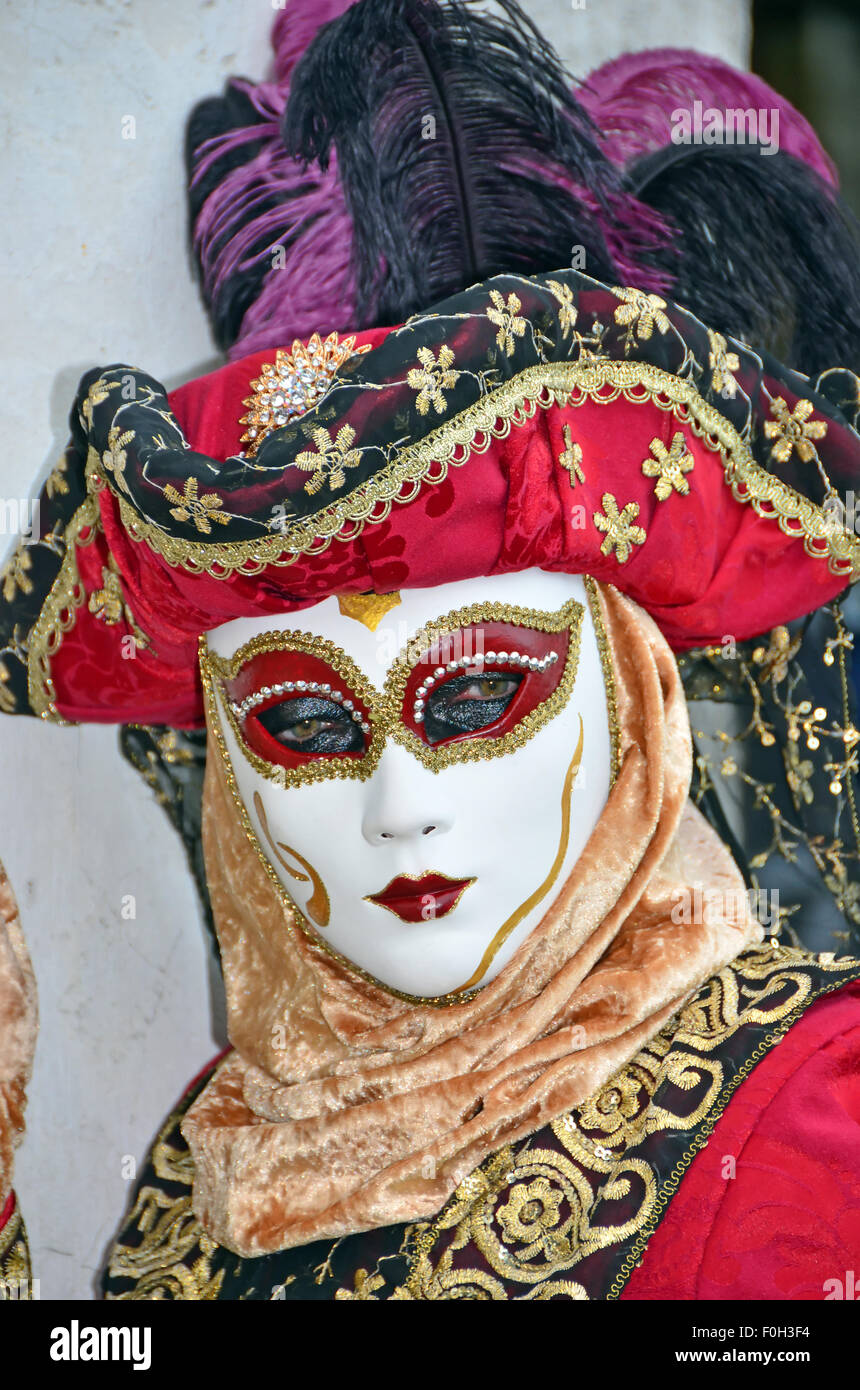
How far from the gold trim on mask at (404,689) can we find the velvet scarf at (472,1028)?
11 centimetres

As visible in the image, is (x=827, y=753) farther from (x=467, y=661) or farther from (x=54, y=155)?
(x=54, y=155)

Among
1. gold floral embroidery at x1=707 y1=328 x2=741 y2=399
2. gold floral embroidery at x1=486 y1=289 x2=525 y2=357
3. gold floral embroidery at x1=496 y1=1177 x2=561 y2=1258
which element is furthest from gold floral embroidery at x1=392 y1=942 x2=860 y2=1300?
gold floral embroidery at x1=486 y1=289 x2=525 y2=357

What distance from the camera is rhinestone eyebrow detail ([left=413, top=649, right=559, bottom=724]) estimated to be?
5.16 feet

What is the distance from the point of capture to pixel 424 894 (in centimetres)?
159

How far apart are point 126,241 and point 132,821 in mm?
823

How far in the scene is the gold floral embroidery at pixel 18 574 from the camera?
1767 millimetres

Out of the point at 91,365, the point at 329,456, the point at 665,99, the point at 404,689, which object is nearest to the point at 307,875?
the point at 404,689

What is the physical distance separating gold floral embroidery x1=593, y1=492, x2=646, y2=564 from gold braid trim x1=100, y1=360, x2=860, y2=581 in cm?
10

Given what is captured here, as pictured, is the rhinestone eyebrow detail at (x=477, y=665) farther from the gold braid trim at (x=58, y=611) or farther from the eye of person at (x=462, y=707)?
the gold braid trim at (x=58, y=611)

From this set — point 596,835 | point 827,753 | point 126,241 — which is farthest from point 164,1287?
point 126,241

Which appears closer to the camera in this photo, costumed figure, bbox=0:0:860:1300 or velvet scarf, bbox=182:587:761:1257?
costumed figure, bbox=0:0:860:1300

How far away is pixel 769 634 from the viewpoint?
6.14 ft

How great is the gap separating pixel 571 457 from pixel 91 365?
0.87 meters

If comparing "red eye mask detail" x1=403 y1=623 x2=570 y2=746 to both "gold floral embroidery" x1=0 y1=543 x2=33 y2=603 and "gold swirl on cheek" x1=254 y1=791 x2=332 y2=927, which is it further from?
"gold floral embroidery" x1=0 y1=543 x2=33 y2=603
